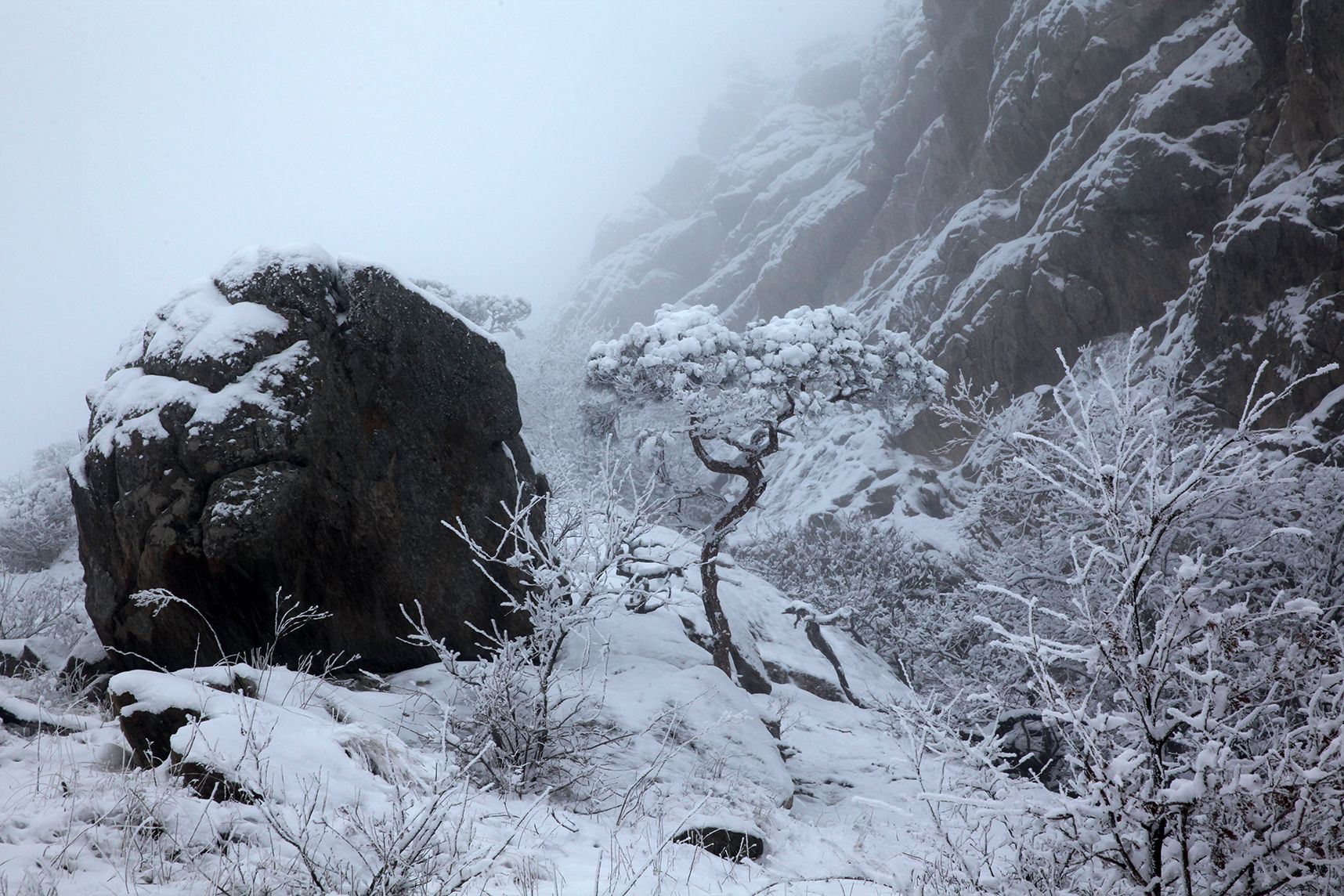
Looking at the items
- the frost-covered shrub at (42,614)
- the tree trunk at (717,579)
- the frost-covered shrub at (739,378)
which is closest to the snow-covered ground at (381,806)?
the tree trunk at (717,579)

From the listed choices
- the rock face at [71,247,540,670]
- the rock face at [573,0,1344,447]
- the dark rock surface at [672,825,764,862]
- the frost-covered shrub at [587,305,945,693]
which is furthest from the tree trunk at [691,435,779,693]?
the rock face at [573,0,1344,447]

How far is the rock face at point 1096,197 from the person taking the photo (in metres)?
20.2

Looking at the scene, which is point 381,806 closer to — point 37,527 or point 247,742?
point 247,742

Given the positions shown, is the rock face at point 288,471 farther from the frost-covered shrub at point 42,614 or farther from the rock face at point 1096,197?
the rock face at point 1096,197

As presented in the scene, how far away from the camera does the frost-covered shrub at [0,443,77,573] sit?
15492 mm

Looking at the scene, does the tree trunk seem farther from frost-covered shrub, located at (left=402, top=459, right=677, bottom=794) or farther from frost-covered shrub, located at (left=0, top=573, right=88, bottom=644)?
frost-covered shrub, located at (left=0, top=573, right=88, bottom=644)

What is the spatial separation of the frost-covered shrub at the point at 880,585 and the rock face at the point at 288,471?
8.49 metres

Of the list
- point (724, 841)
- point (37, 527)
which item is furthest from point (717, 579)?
point (37, 527)

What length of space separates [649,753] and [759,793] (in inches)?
36.2

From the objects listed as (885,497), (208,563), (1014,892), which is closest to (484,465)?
(208,563)

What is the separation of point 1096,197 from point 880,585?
19440 mm

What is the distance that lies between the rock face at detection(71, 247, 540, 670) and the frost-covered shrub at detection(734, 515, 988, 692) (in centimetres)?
849

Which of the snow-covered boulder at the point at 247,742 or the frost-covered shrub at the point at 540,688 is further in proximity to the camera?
the frost-covered shrub at the point at 540,688

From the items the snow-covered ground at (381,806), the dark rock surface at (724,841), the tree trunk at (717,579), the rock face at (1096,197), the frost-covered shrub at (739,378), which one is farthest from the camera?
the rock face at (1096,197)
